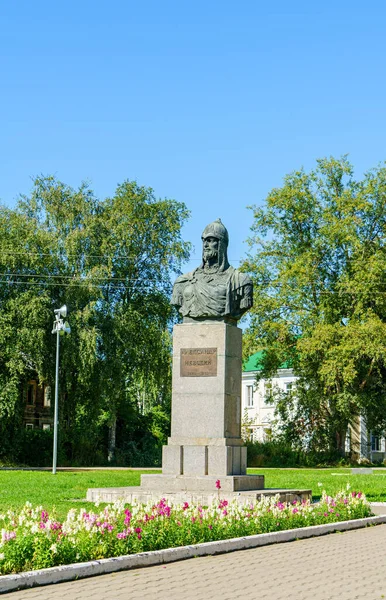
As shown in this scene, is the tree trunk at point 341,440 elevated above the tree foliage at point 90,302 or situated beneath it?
situated beneath

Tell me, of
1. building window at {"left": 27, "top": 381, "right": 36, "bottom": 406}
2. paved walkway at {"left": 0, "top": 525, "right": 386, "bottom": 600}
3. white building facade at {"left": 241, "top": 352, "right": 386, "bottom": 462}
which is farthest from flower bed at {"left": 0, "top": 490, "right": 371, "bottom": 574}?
building window at {"left": 27, "top": 381, "right": 36, "bottom": 406}

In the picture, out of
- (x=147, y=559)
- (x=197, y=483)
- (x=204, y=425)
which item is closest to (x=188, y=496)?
(x=197, y=483)

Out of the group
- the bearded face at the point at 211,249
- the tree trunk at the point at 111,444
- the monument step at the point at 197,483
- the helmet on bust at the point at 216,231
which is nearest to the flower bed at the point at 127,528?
the monument step at the point at 197,483

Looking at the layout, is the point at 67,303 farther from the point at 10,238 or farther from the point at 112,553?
the point at 112,553

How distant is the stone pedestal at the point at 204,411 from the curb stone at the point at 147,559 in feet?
10.6

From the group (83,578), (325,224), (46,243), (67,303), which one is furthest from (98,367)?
(83,578)

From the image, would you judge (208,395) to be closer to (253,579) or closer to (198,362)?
(198,362)

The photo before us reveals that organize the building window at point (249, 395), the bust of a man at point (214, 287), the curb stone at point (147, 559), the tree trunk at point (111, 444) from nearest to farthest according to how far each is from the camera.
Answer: the curb stone at point (147, 559), the bust of a man at point (214, 287), the tree trunk at point (111, 444), the building window at point (249, 395)

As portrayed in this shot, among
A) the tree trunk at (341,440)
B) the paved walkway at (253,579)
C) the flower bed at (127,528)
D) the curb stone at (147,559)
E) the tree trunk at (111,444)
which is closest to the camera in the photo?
the paved walkway at (253,579)

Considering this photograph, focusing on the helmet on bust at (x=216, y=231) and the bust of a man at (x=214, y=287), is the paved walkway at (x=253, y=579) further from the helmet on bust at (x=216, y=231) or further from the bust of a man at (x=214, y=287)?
the helmet on bust at (x=216, y=231)

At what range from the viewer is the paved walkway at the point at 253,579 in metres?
7.77

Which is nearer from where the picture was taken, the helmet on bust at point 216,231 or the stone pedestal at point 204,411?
the stone pedestal at point 204,411

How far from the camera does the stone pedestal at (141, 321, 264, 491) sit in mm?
15797

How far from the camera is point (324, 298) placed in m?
46.6
